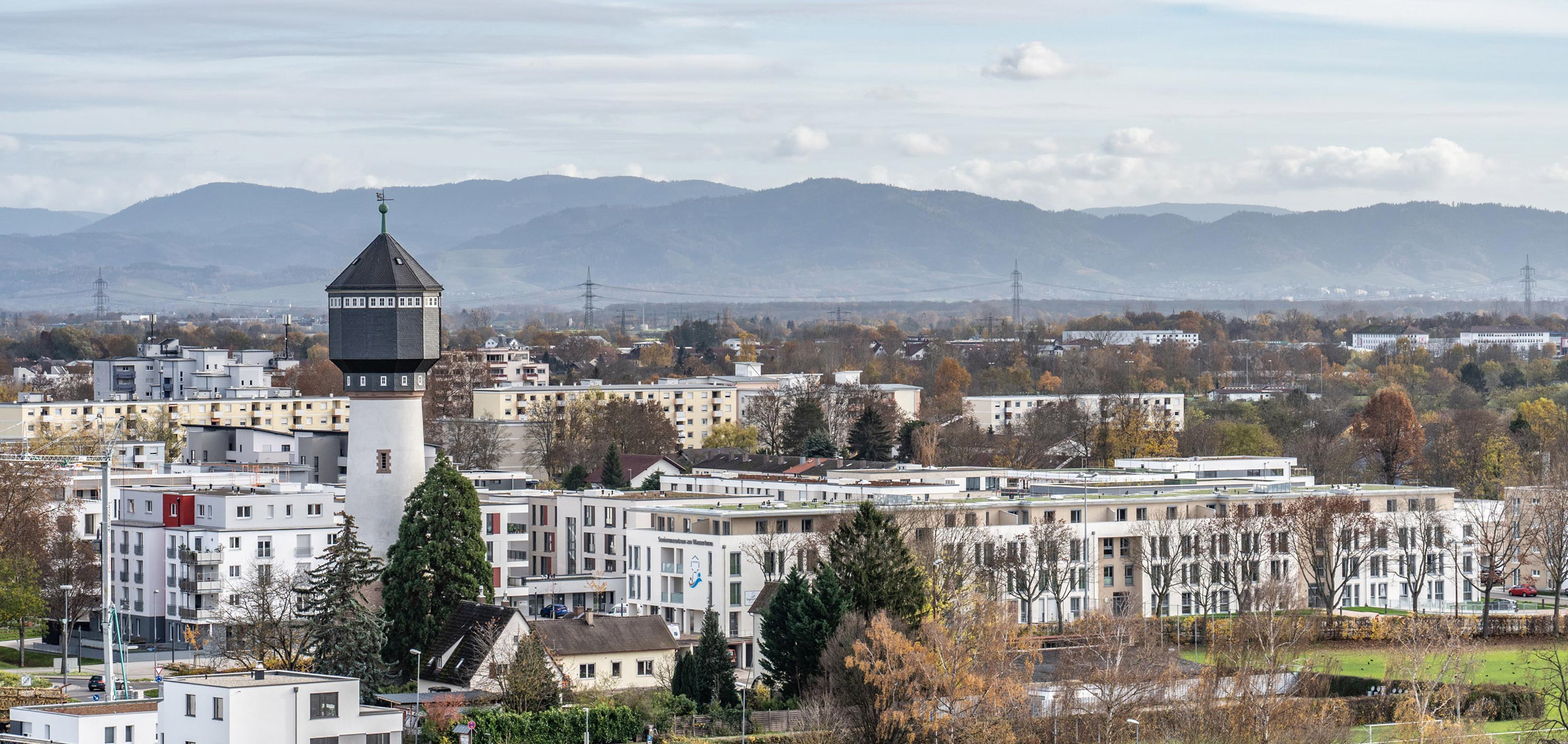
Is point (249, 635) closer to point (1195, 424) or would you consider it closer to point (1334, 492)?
point (1334, 492)

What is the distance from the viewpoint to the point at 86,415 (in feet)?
412

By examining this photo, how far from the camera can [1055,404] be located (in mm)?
137125

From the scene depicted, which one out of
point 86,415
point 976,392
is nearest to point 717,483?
point 86,415

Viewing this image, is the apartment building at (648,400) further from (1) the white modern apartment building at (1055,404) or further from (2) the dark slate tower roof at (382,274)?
(2) the dark slate tower roof at (382,274)

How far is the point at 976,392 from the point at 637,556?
103049 mm

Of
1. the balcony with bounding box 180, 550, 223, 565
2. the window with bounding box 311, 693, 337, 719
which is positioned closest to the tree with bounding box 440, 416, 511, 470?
the balcony with bounding box 180, 550, 223, 565

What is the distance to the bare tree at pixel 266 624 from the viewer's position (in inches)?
2328

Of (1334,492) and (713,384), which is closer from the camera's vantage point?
(1334,492)

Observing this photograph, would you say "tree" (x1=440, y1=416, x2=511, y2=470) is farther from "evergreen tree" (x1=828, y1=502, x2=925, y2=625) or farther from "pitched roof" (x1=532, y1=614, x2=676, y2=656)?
"evergreen tree" (x1=828, y1=502, x2=925, y2=625)

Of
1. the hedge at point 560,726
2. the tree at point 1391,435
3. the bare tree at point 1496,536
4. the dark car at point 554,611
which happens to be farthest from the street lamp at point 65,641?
the tree at point 1391,435

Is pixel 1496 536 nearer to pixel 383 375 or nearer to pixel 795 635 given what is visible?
pixel 795 635

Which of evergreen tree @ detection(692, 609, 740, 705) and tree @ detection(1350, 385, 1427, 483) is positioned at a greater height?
tree @ detection(1350, 385, 1427, 483)

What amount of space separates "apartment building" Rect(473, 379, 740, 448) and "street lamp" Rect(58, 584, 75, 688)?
6430 centimetres

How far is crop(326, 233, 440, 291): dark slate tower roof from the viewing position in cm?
6706
